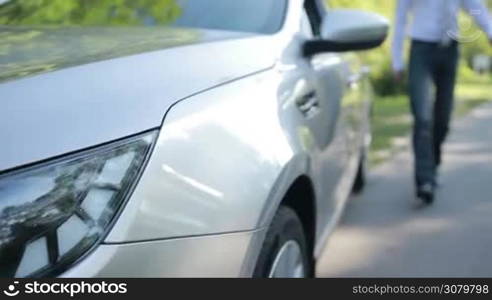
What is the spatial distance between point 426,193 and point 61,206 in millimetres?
3707

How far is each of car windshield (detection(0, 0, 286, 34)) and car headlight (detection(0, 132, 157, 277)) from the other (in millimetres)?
1290

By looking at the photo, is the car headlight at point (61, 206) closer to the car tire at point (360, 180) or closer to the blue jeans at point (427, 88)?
the blue jeans at point (427, 88)

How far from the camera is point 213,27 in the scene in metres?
2.96

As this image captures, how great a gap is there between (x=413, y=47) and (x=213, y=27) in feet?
7.81

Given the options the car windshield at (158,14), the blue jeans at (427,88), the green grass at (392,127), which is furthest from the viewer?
the green grass at (392,127)

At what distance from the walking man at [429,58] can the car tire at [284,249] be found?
226 cm

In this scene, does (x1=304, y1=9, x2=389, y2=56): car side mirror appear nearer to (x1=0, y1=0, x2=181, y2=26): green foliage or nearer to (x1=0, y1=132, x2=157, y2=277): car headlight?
(x1=0, y1=0, x2=181, y2=26): green foliage

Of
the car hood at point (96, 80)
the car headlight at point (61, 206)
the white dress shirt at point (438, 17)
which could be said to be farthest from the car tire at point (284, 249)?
the white dress shirt at point (438, 17)

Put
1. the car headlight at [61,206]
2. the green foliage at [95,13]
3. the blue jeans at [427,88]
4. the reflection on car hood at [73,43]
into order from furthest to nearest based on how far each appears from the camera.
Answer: the blue jeans at [427,88], the green foliage at [95,13], the reflection on car hood at [73,43], the car headlight at [61,206]

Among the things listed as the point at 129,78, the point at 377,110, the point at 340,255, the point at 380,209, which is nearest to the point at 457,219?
the point at 380,209

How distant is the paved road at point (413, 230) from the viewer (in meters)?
3.93

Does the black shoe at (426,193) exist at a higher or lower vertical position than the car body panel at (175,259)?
lower
